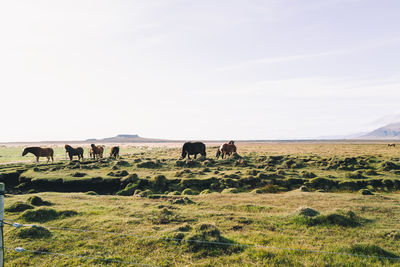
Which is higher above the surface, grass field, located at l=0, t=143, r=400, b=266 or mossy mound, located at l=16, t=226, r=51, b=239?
mossy mound, located at l=16, t=226, r=51, b=239

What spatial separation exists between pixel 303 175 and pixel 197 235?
19600 mm

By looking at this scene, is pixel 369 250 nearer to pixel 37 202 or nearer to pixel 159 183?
pixel 37 202

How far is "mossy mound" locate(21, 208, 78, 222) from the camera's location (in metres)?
11.4

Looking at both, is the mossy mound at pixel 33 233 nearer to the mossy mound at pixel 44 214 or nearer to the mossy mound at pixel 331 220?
the mossy mound at pixel 44 214

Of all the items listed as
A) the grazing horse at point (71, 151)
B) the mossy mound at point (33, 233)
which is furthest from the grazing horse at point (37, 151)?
the mossy mound at point (33, 233)

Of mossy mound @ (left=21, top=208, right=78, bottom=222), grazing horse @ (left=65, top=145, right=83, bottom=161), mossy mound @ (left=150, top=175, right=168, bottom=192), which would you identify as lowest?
mossy mound @ (left=150, top=175, right=168, bottom=192)

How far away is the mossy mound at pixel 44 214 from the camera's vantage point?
37.3 feet

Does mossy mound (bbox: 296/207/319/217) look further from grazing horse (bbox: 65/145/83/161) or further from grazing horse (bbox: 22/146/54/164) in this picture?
grazing horse (bbox: 65/145/83/161)

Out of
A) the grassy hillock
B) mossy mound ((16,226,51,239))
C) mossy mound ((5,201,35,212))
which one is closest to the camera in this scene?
the grassy hillock

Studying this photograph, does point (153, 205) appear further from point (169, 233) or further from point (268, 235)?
point (268, 235)

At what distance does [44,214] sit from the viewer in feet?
38.4

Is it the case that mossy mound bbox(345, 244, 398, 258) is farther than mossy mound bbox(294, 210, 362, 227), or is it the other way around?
mossy mound bbox(294, 210, 362, 227)

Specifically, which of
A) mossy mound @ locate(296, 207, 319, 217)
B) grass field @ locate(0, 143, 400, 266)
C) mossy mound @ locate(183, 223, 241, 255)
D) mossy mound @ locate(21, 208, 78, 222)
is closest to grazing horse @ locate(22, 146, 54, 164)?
grass field @ locate(0, 143, 400, 266)

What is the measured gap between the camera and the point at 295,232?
9.62 metres
